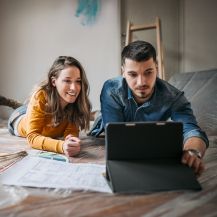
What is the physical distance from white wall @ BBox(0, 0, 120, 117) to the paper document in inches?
73.2

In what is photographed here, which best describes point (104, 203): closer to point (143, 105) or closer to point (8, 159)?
point (8, 159)

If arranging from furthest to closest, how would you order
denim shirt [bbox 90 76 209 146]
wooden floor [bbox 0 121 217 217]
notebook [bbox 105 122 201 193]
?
denim shirt [bbox 90 76 209 146] < notebook [bbox 105 122 201 193] < wooden floor [bbox 0 121 217 217]

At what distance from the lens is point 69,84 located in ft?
4.38

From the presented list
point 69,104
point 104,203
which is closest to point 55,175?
point 104,203

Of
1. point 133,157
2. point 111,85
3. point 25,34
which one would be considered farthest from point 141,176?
point 25,34

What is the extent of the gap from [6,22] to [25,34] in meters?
0.21

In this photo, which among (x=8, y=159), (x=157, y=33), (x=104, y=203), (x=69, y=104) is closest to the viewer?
(x=104, y=203)

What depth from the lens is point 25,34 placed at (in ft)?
9.12

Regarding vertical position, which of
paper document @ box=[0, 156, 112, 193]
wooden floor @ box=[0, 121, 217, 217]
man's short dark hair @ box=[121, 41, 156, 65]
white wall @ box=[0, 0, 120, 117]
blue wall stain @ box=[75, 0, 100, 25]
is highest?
blue wall stain @ box=[75, 0, 100, 25]

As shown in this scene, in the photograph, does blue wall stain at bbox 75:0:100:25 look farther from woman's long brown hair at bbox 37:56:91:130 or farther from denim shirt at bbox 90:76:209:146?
denim shirt at bbox 90:76:209:146

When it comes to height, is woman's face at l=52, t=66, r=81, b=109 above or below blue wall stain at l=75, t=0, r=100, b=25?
below

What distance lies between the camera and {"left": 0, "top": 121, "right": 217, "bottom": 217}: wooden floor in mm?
634

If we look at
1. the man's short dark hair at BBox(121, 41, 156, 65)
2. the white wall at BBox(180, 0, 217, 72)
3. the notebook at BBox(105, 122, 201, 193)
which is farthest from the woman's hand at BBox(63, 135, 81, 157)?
the white wall at BBox(180, 0, 217, 72)

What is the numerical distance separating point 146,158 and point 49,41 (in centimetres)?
219
